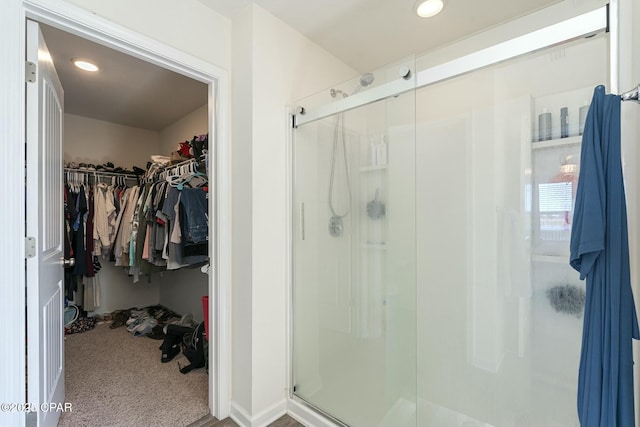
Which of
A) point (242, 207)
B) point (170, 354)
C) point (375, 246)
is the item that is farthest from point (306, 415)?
point (170, 354)

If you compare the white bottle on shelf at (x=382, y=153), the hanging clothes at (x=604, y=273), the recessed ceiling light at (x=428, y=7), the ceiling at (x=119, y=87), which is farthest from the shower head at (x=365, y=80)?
the ceiling at (x=119, y=87)

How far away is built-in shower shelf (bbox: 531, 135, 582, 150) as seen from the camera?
4.03 feet

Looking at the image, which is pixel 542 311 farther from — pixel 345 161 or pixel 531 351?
pixel 345 161

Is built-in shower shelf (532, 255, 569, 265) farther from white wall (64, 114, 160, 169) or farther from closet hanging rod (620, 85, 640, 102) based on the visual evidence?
white wall (64, 114, 160, 169)

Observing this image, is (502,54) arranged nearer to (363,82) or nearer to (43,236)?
(363,82)

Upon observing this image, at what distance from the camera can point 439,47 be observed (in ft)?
6.75

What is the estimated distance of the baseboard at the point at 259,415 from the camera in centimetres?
159

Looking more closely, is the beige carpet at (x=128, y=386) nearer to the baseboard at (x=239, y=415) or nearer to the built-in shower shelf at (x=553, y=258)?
the baseboard at (x=239, y=415)

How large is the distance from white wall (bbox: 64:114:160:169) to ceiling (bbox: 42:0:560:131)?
20.2 inches

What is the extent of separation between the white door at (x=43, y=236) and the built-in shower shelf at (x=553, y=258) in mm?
2274

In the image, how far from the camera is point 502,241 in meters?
1.47

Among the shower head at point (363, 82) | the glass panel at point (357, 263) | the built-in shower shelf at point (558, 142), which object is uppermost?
the shower head at point (363, 82)

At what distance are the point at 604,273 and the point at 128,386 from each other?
9.08ft
